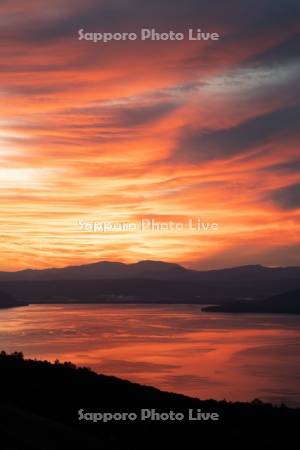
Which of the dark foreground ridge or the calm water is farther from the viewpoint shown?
the calm water

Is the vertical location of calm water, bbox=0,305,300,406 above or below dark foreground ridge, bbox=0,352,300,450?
below

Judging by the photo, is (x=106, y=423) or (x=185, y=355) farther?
(x=185, y=355)

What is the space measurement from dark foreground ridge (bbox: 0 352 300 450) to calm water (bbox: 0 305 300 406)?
3479cm

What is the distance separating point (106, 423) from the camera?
A: 18891mm

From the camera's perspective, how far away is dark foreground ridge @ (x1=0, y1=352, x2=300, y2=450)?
15414 mm

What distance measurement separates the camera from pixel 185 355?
9375 cm

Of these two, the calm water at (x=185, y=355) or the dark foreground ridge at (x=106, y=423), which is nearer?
the dark foreground ridge at (x=106, y=423)

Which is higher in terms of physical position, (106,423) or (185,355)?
(106,423)

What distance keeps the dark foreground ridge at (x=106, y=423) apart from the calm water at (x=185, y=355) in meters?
34.8

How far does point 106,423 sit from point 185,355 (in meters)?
76.1

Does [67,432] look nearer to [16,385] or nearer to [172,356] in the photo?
[16,385]

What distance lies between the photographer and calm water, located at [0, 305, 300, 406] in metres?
66.3

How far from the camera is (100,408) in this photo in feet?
71.0

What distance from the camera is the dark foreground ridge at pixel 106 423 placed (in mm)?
15414
